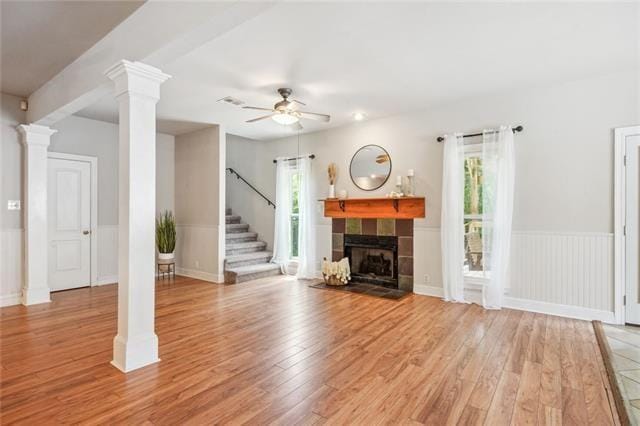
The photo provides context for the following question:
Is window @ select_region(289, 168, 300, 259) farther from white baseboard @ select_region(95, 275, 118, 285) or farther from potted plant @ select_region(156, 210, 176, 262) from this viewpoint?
white baseboard @ select_region(95, 275, 118, 285)

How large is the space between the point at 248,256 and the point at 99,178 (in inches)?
112

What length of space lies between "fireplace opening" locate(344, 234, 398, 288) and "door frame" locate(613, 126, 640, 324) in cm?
258

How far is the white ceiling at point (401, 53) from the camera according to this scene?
2.53 metres

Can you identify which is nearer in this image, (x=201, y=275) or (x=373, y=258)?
(x=373, y=258)

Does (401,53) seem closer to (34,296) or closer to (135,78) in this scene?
(135,78)

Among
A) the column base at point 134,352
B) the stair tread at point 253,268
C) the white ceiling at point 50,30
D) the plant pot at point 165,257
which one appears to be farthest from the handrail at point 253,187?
the column base at point 134,352

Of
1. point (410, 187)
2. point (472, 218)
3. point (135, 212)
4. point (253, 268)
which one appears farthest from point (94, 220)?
point (472, 218)

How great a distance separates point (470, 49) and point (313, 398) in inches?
126

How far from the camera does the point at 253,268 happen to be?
20.0ft

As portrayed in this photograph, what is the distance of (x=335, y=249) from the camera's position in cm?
590

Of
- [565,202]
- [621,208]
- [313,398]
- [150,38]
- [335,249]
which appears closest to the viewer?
[313,398]

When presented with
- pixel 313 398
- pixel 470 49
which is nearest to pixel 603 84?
pixel 470 49

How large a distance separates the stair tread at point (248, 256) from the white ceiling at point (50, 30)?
3644 millimetres

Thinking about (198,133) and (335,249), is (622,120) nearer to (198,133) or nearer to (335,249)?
(335,249)
